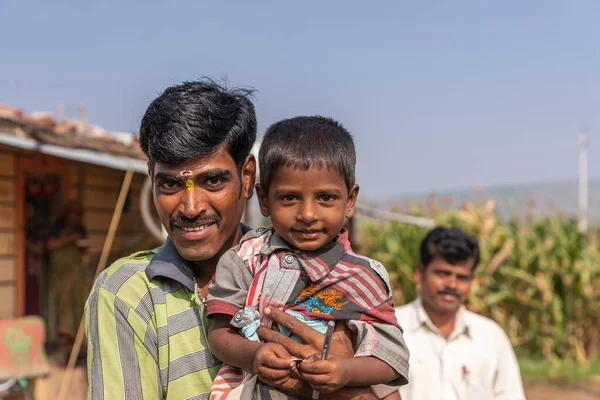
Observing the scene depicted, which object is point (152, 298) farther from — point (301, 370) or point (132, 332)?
point (301, 370)

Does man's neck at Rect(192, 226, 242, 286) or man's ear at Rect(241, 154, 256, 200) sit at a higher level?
man's ear at Rect(241, 154, 256, 200)

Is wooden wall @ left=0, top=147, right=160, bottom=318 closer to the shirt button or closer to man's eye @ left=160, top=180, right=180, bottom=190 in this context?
man's eye @ left=160, top=180, right=180, bottom=190

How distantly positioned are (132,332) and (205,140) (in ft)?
1.90

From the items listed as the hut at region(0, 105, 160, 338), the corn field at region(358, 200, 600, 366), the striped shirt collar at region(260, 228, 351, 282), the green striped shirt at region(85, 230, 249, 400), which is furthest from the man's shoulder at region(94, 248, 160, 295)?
the corn field at region(358, 200, 600, 366)

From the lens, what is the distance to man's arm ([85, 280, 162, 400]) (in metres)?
1.77

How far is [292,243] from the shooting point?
2.01 meters

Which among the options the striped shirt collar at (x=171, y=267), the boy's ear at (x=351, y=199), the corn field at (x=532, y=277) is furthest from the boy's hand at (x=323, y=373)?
the corn field at (x=532, y=277)

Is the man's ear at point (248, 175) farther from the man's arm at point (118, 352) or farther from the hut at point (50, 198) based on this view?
the hut at point (50, 198)

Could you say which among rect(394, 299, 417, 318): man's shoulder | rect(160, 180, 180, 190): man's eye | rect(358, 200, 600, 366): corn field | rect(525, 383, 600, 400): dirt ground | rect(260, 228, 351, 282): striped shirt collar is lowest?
rect(525, 383, 600, 400): dirt ground

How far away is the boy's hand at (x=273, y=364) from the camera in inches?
67.4

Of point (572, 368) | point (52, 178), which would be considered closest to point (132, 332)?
point (52, 178)

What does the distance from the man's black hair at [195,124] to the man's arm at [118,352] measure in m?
0.45

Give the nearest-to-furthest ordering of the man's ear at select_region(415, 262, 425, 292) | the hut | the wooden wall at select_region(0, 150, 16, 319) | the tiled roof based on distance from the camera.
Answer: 1. the man's ear at select_region(415, 262, 425, 292)
2. the tiled roof
3. the hut
4. the wooden wall at select_region(0, 150, 16, 319)

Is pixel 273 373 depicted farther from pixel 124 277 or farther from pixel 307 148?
pixel 307 148
